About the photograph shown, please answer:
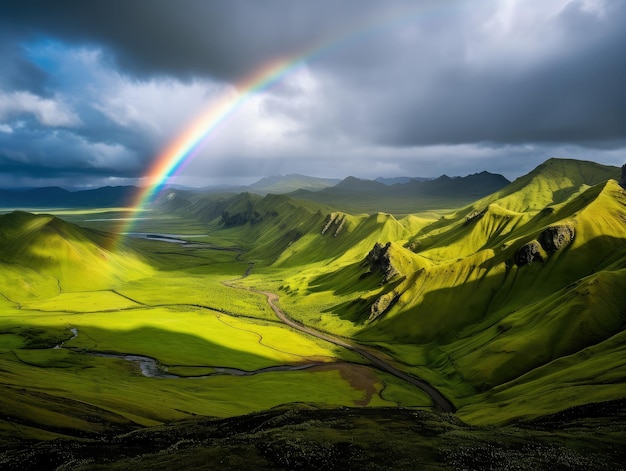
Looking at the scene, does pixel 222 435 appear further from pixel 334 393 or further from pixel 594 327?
pixel 594 327

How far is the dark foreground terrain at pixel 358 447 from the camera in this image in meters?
43.1

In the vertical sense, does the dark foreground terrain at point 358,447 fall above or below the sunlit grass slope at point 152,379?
above

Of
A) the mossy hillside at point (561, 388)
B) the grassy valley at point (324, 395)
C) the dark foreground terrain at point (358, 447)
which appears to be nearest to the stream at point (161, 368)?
the grassy valley at point (324, 395)

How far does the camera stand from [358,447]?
4888 centimetres

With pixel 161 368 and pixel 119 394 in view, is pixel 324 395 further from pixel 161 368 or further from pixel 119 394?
pixel 161 368

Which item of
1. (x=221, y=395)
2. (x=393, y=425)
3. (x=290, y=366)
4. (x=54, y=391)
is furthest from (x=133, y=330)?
(x=393, y=425)

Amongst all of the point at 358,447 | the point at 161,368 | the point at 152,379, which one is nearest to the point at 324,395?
the point at 152,379

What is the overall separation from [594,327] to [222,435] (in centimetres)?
13826

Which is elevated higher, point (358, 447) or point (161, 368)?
point (358, 447)

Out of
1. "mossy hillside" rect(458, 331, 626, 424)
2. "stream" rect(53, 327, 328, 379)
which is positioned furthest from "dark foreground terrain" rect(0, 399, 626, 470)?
"stream" rect(53, 327, 328, 379)

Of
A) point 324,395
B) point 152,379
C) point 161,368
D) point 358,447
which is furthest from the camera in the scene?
point 161,368

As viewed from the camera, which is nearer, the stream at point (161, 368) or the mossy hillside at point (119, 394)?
the mossy hillside at point (119, 394)

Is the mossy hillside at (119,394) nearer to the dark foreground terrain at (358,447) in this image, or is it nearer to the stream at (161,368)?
the stream at (161,368)

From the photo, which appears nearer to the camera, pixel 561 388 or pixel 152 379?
pixel 561 388
